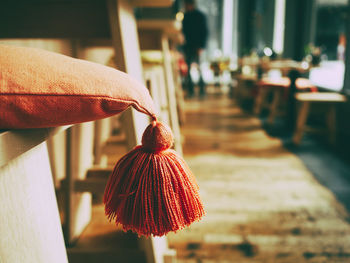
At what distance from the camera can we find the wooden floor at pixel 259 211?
3.92 feet

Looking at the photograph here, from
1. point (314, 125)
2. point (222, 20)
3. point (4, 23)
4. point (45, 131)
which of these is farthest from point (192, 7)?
point (45, 131)

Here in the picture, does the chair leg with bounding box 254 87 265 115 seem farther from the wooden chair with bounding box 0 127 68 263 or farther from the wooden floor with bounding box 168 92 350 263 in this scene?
the wooden chair with bounding box 0 127 68 263

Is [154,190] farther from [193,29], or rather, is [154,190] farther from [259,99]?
[193,29]

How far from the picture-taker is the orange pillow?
A: 1.36ft

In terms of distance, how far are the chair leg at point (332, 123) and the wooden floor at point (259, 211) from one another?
0.43m

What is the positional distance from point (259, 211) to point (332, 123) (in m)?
1.59

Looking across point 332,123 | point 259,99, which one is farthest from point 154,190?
point 259,99

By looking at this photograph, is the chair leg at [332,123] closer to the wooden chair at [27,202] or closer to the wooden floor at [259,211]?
the wooden floor at [259,211]

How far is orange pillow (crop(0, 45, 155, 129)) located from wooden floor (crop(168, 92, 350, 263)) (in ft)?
2.69

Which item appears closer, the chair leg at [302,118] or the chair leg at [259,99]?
the chair leg at [302,118]

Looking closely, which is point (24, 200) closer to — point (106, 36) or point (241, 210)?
point (106, 36)

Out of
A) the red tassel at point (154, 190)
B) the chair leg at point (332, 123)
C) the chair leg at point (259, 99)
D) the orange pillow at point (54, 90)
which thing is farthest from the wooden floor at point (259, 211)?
the chair leg at point (259, 99)

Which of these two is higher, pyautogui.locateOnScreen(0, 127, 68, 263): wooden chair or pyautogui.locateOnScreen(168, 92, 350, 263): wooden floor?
pyautogui.locateOnScreen(0, 127, 68, 263): wooden chair

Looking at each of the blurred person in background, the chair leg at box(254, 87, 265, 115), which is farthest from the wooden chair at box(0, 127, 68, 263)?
the blurred person in background
